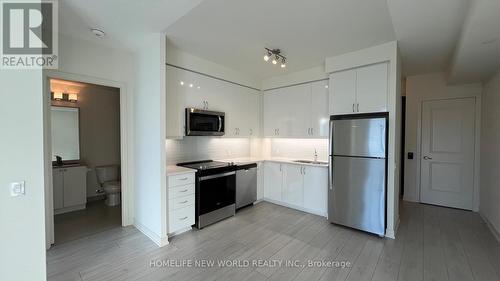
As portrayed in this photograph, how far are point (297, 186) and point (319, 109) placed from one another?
144 centimetres

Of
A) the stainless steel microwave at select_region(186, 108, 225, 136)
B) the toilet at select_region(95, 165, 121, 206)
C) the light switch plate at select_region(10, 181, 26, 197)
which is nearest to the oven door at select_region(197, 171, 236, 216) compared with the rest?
the stainless steel microwave at select_region(186, 108, 225, 136)

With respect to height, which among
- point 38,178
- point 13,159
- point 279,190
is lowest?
point 279,190

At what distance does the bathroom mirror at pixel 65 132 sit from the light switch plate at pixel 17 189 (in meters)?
3.12

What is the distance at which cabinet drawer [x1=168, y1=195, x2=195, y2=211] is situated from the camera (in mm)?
2848

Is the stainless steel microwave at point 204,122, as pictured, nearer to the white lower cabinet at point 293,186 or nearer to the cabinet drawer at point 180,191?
the cabinet drawer at point 180,191

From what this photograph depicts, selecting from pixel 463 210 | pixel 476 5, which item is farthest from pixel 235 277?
pixel 463 210

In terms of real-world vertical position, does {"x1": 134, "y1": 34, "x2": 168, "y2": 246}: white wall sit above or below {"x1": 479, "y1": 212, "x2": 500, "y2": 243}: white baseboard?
above

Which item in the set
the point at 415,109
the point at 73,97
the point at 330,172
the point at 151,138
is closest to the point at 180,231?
the point at 151,138

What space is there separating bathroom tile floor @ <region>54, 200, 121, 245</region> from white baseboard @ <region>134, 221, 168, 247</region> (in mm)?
440

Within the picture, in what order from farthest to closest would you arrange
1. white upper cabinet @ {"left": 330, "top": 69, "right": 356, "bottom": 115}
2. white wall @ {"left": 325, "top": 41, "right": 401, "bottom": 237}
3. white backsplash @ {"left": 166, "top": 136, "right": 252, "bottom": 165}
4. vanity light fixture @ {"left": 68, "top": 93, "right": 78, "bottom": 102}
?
vanity light fixture @ {"left": 68, "top": 93, "right": 78, "bottom": 102} < white backsplash @ {"left": 166, "top": 136, "right": 252, "bottom": 165} < white upper cabinet @ {"left": 330, "top": 69, "right": 356, "bottom": 115} < white wall @ {"left": 325, "top": 41, "right": 401, "bottom": 237}

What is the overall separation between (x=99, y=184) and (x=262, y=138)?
3.56 m

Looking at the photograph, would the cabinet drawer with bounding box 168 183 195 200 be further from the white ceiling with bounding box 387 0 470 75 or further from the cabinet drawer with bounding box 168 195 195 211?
the white ceiling with bounding box 387 0 470 75

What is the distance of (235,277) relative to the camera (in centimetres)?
211

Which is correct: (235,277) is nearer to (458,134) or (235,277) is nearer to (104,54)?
(104,54)
